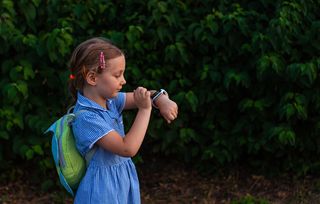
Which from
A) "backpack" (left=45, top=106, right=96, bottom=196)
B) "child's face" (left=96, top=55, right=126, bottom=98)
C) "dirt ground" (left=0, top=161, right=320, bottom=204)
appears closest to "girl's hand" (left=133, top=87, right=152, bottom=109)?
"child's face" (left=96, top=55, right=126, bottom=98)

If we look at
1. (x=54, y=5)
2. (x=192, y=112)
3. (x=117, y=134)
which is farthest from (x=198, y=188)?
(x=117, y=134)

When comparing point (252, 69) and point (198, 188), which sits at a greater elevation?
point (252, 69)

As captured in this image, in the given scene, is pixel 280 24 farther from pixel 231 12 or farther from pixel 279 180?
pixel 279 180

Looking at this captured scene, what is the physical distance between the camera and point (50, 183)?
5.52m

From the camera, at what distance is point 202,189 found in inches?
219

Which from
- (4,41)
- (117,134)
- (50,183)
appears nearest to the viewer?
(117,134)

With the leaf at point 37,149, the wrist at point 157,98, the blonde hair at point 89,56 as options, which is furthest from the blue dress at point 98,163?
the leaf at point 37,149

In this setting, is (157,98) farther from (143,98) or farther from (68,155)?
(68,155)

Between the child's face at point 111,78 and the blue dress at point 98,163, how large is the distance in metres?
0.09

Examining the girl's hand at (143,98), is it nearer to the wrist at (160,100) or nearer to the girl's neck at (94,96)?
the wrist at (160,100)

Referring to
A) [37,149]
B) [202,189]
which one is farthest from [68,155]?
[202,189]

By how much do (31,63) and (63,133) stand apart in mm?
2302

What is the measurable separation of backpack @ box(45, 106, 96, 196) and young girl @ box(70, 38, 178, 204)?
27 millimetres

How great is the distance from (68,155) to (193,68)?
2461 millimetres
